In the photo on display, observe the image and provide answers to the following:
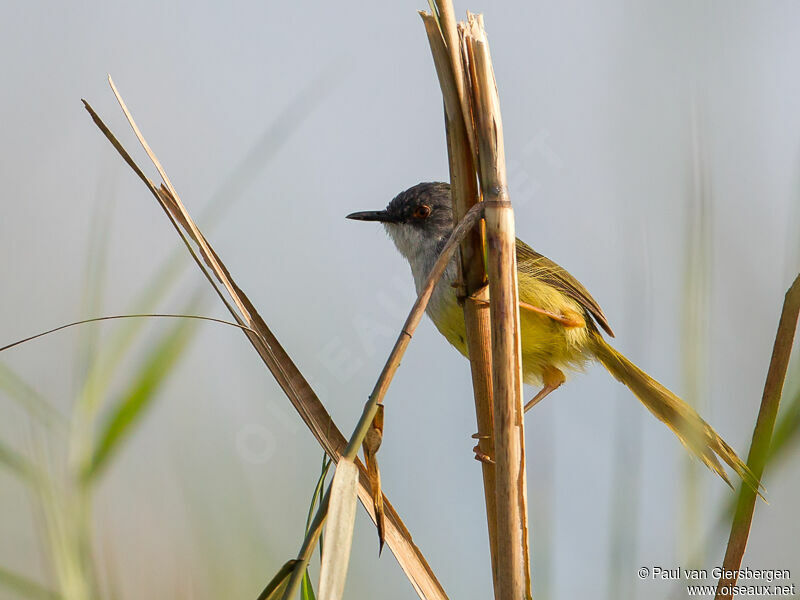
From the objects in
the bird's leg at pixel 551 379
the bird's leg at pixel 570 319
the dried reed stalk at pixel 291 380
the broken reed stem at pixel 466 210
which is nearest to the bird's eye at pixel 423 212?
the bird's leg at pixel 570 319

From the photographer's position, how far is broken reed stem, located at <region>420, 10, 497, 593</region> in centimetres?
129

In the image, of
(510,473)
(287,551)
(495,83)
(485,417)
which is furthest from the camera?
(287,551)

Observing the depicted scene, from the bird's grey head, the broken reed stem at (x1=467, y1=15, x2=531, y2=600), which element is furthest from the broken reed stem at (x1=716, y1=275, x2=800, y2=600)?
the bird's grey head

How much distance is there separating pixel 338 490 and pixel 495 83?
0.76 meters

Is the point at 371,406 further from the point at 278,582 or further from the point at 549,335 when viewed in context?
the point at 549,335

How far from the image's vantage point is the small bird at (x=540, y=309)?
8.84 ft

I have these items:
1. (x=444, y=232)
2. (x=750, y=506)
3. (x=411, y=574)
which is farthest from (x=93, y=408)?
(x=444, y=232)

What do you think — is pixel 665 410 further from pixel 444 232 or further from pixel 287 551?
pixel 287 551

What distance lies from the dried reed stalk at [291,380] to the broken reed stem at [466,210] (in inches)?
5.6

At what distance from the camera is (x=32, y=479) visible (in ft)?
4.44

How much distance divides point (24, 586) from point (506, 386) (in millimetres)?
905

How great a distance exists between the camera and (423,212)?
9.96 feet

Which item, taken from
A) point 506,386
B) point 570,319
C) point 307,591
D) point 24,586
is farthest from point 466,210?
point 570,319

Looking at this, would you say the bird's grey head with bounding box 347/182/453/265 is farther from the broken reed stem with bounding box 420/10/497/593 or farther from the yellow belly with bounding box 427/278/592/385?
the broken reed stem with bounding box 420/10/497/593
